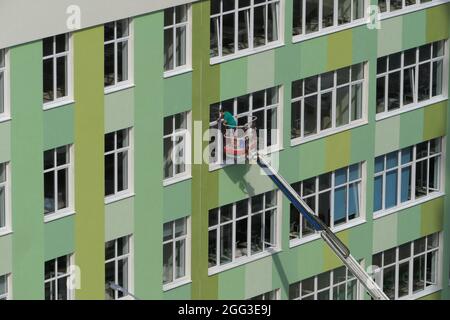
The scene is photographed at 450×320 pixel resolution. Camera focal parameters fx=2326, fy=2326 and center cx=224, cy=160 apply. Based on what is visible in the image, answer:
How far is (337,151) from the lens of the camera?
56.2 metres

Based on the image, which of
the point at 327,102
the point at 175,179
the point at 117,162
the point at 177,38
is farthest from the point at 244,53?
the point at 117,162

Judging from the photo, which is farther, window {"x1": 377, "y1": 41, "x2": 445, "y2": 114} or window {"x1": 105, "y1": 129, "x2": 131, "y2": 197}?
window {"x1": 377, "y1": 41, "x2": 445, "y2": 114}

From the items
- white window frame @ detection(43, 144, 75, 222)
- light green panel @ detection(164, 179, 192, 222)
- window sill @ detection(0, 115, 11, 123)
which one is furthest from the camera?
light green panel @ detection(164, 179, 192, 222)

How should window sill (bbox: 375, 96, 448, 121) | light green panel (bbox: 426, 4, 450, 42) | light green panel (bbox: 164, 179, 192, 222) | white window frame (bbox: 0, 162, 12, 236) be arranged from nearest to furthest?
white window frame (bbox: 0, 162, 12, 236)
light green panel (bbox: 164, 179, 192, 222)
window sill (bbox: 375, 96, 448, 121)
light green panel (bbox: 426, 4, 450, 42)

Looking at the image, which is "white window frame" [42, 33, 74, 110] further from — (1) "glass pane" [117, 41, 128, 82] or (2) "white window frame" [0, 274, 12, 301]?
(2) "white window frame" [0, 274, 12, 301]

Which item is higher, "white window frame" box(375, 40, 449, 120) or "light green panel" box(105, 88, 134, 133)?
"white window frame" box(375, 40, 449, 120)

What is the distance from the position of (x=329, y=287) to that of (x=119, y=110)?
9.02 m

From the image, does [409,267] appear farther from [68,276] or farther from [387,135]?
[68,276]

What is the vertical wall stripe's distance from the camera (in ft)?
165

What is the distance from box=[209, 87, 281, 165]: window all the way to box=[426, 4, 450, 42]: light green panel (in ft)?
17.7

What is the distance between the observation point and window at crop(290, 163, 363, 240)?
184ft

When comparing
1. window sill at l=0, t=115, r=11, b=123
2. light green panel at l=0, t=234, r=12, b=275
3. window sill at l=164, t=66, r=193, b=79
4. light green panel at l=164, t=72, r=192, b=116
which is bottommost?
light green panel at l=0, t=234, r=12, b=275

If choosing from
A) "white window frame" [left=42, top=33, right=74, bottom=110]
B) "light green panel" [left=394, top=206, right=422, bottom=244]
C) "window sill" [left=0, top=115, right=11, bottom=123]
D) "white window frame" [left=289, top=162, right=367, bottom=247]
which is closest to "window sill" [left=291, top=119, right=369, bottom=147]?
"white window frame" [left=289, top=162, right=367, bottom=247]
